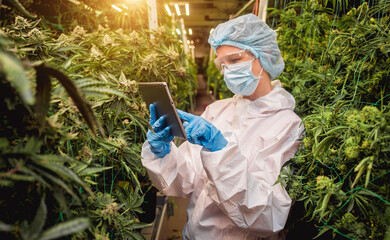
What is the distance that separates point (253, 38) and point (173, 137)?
0.74 meters

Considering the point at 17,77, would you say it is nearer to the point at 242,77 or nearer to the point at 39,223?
the point at 39,223

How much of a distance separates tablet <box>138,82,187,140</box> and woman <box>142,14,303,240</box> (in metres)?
0.07

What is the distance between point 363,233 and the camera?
0.65 m

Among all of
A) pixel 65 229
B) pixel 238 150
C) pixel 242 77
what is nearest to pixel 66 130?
pixel 65 229

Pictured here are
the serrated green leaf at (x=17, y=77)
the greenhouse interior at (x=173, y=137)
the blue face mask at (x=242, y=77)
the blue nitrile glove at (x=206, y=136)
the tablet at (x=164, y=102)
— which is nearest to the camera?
the serrated green leaf at (x=17, y=77)

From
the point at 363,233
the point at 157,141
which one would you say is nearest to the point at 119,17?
the point at 157,141

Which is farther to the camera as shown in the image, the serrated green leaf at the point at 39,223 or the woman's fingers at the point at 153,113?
the woman's fingers at the point at 153,113

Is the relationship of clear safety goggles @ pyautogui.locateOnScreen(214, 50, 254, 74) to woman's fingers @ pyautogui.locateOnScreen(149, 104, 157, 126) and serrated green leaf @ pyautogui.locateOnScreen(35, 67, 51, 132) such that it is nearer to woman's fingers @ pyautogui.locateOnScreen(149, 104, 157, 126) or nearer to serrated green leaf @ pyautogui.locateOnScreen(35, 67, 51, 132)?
woman's fingers @ pyautogui.locateOnScreen(149, 104, 157, 126)

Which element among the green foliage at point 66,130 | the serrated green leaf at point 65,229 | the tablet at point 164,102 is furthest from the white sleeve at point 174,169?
the serrated green leaf at point 65,229

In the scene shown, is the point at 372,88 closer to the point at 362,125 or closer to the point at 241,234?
the point at 362,125

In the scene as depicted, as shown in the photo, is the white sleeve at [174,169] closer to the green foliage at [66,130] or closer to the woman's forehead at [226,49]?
the green foliage at [66,130]

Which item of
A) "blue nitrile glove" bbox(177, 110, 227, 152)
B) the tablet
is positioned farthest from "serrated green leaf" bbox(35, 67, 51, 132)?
"blue nitrile glove" bbox(177, 110, 227, 152)

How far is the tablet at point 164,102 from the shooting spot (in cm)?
93

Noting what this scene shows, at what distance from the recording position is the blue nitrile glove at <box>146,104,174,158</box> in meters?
1.13
